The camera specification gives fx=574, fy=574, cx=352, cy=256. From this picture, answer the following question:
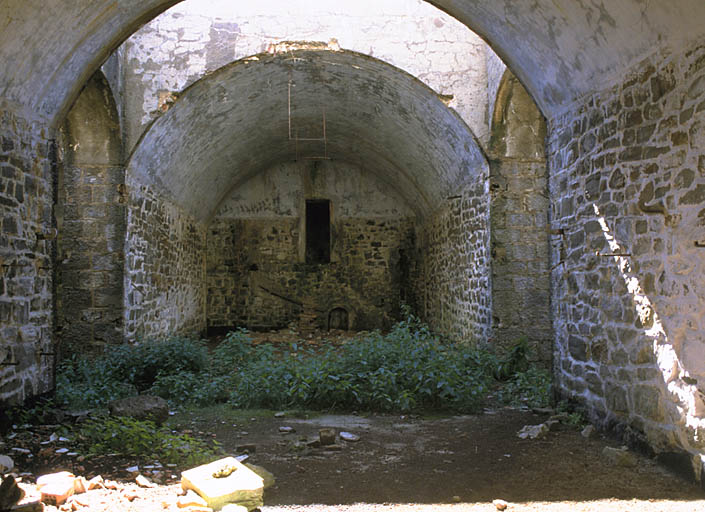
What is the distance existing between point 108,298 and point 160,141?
2.34 m

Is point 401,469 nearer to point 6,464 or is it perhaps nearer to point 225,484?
point 225,484

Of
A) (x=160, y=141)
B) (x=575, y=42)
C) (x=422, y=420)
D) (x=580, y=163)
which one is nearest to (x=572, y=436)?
(x=422, y=420)

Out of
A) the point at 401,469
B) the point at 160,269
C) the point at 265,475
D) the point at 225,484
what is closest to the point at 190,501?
the point at 225,484

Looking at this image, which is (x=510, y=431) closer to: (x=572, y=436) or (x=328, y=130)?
(x=572, y=436)

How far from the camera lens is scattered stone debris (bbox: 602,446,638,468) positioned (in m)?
3.93

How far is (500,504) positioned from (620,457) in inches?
46.3

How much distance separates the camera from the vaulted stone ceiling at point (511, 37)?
3.88m

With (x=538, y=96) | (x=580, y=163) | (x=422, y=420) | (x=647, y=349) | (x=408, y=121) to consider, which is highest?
(x=408, y=121)

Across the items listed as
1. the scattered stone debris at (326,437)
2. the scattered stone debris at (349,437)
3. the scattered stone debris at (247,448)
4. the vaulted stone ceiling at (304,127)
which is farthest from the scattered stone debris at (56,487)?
the vaulted stone ceiling at (304,127)

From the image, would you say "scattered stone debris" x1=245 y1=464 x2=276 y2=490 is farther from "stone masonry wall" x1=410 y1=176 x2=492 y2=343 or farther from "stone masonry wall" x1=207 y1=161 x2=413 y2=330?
"stone masonry wall" x1=207 y1=161 x2=413 y2=330

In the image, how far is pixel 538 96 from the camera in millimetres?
5727

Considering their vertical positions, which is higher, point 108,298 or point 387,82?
point 387,82

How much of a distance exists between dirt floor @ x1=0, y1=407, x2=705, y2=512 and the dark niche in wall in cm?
1013

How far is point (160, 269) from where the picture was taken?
30.9ft
